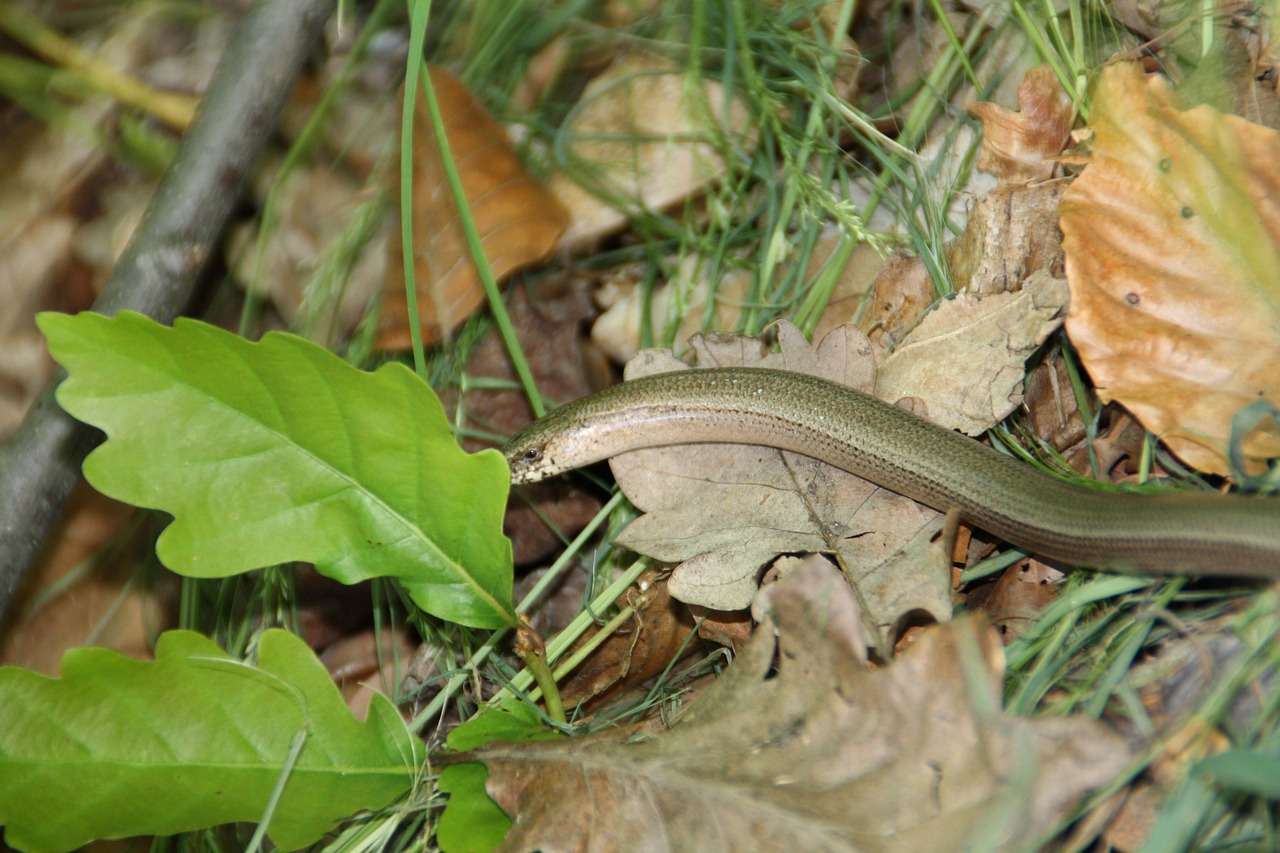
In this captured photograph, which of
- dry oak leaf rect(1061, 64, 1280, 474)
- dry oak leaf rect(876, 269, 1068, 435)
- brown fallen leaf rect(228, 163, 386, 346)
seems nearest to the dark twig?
brown fallen leaf rect(228, 163, 386, 346)

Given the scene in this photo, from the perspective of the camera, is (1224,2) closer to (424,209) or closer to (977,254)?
(977,254)

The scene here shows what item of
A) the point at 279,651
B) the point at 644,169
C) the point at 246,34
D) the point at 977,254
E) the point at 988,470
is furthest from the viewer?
the point at 644,169

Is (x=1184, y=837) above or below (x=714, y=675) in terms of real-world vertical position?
above

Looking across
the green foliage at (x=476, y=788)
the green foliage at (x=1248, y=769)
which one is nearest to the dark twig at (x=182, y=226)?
the green foliage at (x=476, y=788)

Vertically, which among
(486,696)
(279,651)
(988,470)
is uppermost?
(988,470)

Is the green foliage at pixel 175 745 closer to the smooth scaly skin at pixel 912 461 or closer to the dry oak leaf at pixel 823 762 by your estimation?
the dry oak leaf at pixel 823 762

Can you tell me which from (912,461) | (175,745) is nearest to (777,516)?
(912,461)

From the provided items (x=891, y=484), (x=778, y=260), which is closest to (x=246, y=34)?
(x=778, y=260)
